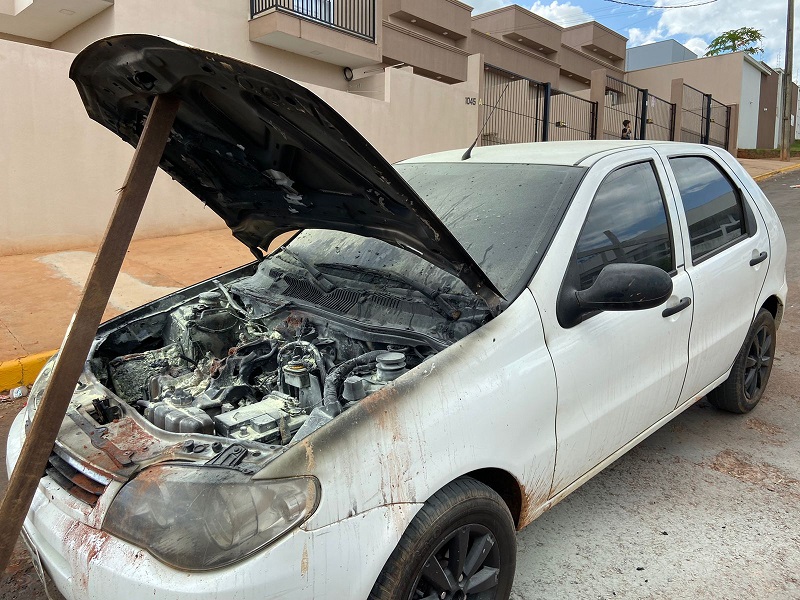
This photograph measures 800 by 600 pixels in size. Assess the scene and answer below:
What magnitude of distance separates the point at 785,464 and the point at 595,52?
103 feet

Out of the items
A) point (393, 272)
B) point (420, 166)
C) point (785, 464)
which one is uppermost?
point (420, 166)

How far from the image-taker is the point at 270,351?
8.66 feet

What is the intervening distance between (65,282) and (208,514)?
5873 mm

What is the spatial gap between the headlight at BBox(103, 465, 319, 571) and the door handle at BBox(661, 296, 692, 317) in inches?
71.6

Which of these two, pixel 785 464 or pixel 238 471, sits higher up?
pixel 238 471

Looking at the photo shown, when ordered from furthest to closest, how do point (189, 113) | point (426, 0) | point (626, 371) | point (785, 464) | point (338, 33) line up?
point (426, 0) → point (338, 33) → point (785, 464) → point (626, 371) → point (189, 113)

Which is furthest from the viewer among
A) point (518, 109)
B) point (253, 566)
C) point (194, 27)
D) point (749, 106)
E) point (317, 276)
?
point (749, 106)

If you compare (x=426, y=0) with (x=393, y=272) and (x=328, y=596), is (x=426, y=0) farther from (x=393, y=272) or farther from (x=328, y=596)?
(x=328, y=596)

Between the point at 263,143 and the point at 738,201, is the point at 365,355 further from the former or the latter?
the point at 738,201

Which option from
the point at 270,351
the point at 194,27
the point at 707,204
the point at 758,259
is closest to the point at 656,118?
the point at 194,27

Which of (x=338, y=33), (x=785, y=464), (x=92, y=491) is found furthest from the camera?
(x=338, y=33)

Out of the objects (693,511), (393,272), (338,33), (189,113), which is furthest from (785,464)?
(338,33)

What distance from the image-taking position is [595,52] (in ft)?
101

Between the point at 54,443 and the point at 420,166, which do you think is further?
the point at 420,166
